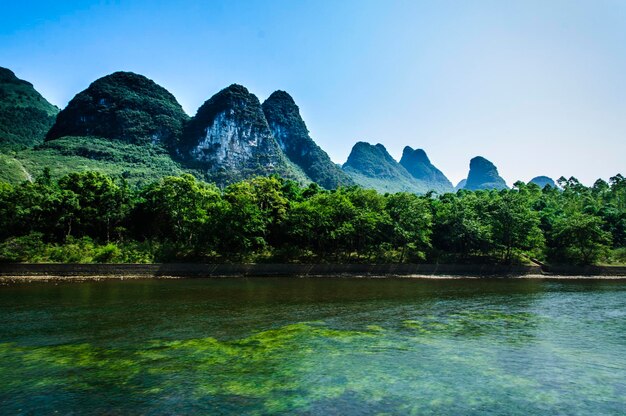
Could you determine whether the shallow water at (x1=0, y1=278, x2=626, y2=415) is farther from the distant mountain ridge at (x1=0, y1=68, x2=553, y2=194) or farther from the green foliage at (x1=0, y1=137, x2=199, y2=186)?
the distant mountain ridge at (x1=0, y1=68, x2=553, y2=194)

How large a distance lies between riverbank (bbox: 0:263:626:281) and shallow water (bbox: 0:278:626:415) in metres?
11.2

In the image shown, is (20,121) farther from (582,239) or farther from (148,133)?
(582,239)

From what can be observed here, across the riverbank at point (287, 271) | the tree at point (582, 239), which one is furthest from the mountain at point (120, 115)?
the tree at point (582, 239)

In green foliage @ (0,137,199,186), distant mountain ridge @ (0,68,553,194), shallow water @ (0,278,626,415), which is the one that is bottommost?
shallow water @ (0,278,626,415)

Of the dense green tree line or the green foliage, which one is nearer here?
the dense green tree line

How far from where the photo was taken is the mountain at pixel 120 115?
5822 inches

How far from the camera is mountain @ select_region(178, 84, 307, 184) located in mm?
158750

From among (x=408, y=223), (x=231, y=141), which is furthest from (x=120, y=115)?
(x=408, y=223)

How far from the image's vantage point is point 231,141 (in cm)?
16925

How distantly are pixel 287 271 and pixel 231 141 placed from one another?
418ft

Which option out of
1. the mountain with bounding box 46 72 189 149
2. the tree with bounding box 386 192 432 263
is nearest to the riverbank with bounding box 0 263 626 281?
the tree with bounding box 386 192 432 263

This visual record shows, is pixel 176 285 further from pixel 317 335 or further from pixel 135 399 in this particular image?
pixel 135 399

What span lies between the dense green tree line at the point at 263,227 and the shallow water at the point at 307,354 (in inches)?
753

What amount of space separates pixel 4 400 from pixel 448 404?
1413 cm
